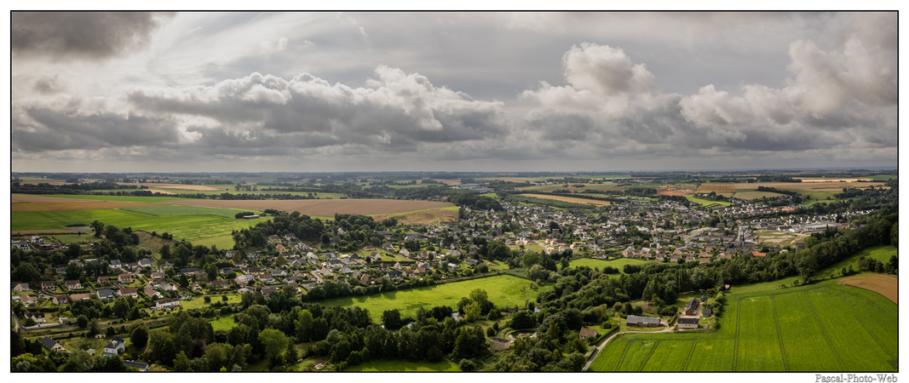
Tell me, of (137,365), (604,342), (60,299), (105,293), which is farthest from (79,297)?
(604,342)

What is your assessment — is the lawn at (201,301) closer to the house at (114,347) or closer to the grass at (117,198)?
the house at (114,347)

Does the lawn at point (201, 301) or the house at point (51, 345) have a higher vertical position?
the house at point (51, 345)

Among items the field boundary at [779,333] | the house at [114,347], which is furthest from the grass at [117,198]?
the field boundary at [779,333]

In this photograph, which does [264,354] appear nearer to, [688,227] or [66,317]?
[66,317]

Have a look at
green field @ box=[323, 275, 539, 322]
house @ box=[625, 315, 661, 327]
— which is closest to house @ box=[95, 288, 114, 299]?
green field @ box=[323, 275, 539, 322]

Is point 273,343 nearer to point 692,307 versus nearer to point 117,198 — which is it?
point 692,307
